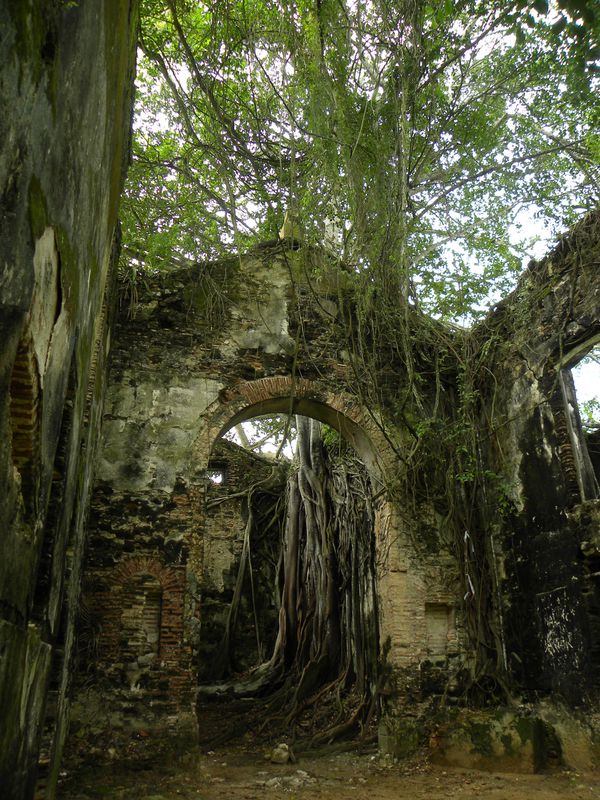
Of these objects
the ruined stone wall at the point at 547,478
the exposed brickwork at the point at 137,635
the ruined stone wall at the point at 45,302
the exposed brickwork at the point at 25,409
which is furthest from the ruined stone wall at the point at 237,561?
the exposed brickwork at the point at 25,409

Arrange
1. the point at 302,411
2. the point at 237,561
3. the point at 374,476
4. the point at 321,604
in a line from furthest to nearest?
1. the point at 237,561
2. the point at 321,604
3. the point at 302,411
4. the point at 374,476

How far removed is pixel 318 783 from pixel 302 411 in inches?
155

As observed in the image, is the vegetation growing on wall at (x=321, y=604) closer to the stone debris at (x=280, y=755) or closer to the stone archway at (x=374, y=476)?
the stone archway at (x=374, y=476)

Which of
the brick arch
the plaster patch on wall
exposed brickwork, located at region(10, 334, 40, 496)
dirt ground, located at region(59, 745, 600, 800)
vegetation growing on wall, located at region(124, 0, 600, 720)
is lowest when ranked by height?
dirt ground, located at region(59, 745, 600, 800)

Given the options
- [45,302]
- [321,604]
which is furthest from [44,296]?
[321,604]

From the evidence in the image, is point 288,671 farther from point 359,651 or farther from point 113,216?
point 113,216

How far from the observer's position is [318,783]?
6.05 metres

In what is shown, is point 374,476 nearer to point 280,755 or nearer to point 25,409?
point 280,755

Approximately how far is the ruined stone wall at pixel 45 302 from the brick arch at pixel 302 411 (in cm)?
257

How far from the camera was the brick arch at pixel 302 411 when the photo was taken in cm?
729

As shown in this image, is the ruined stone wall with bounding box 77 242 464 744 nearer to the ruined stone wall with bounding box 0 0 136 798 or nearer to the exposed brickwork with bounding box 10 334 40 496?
the ruined stone wall with bounding box 0 0 136 798

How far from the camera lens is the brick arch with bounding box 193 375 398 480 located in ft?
23.9

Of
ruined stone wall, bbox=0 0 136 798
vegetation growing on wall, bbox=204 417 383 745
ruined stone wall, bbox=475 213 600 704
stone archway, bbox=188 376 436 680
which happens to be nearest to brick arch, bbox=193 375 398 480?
stone archway, bbox=188 376 436 680

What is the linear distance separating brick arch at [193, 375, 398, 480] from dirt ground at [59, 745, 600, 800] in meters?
2.96
